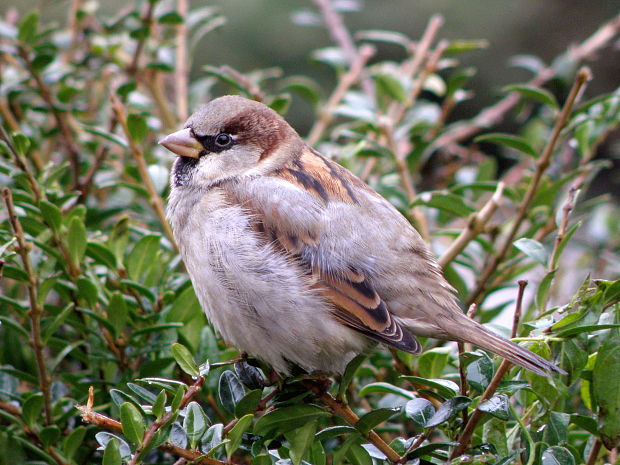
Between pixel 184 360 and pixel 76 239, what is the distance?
0.55 meters

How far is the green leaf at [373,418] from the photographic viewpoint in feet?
4.80

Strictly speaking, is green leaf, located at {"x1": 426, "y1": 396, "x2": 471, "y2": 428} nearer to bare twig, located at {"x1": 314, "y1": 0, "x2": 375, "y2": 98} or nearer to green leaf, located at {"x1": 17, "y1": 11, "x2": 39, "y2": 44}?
green leaf, located at {"x1": 17, "y1": 11, "x2": 39, "y2": 44}

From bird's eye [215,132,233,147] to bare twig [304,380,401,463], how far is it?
0.92 m

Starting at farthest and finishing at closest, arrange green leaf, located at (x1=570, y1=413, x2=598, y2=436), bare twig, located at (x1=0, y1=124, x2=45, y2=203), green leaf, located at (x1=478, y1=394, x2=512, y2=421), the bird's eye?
the bird's eye < bare twig, located at (x1=0, y1=124, x2=45, y2=203) < green leaf, located at (x1=570, y1=413, x2=598, y2=436) < green leaf, located at (x1=478, y1=394, x2=512, y2=421)

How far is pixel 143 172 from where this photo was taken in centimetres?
224

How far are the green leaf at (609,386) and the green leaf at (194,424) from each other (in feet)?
2.43

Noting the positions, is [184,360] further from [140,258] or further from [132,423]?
[140,258]

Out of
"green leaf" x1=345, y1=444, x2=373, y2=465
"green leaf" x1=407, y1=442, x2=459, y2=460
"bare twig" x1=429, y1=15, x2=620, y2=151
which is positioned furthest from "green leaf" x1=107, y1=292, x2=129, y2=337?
"bare twig" x1=429, y1=15, x2=620, y2=151

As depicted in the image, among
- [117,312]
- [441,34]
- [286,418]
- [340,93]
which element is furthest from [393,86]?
[441,34]

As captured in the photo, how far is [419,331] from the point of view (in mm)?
1943

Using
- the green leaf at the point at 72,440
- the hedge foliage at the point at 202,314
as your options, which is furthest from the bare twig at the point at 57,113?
the green leaf at the point at 72,440

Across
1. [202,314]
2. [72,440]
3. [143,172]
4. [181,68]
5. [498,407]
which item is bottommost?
[72,440]

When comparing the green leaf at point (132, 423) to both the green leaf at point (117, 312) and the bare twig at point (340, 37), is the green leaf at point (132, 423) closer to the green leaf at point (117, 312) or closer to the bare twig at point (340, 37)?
the green leaf at point (117, 312)

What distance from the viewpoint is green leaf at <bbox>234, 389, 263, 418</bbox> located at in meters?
1.50
